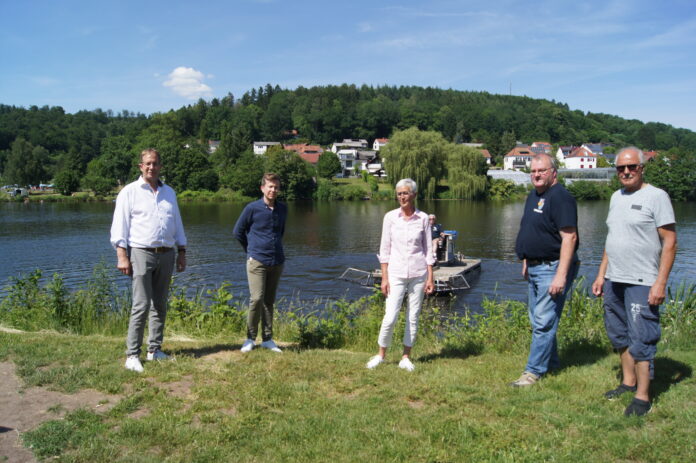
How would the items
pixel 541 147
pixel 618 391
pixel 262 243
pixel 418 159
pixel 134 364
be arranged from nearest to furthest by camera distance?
1. pixel 618 391
2. pixel 134 364
3. pixel 262 243
4. pixel 418 159
5. pixel 541 147

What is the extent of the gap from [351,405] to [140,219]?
2.91 metres

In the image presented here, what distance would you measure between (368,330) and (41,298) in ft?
20.0

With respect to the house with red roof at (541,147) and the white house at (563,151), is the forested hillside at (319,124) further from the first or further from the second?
the white house at (563,151)

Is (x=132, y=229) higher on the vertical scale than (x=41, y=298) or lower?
higher

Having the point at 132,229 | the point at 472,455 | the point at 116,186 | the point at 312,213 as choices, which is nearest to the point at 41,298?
the point at 132,229

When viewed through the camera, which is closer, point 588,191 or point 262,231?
point 262,231

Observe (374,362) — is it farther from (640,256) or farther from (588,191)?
(588,191)

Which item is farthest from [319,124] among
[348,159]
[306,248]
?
[306,248]

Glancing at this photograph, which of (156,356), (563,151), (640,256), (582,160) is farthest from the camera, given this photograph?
(563,151)

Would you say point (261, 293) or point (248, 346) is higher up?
point (261, 293)

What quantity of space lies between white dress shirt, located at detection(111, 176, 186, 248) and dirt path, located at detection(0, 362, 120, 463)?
1.54m

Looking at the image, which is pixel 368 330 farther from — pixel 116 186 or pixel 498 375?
pixel 116 186

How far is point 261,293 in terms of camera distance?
20.0 ft

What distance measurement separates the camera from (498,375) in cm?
514
